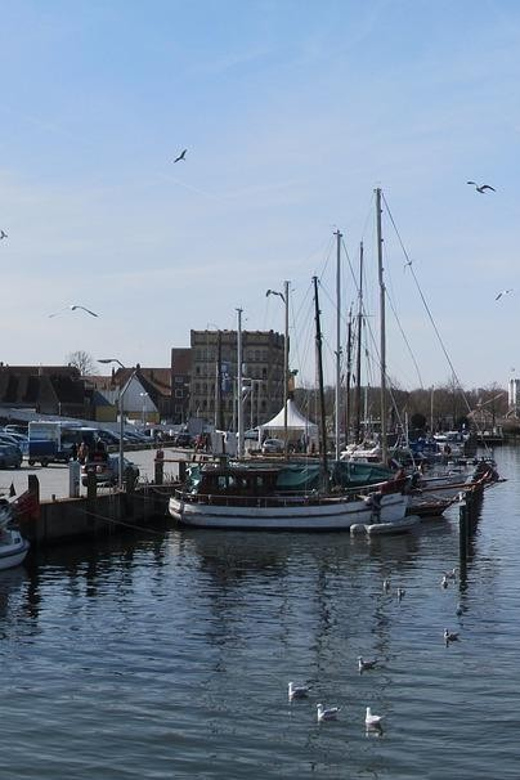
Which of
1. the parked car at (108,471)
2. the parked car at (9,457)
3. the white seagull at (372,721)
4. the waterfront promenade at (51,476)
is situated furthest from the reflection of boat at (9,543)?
the parked car at (9,457)

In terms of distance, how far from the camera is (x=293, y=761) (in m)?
18.2

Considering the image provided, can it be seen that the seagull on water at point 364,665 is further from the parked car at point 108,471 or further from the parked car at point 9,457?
the parked car at point 9,457

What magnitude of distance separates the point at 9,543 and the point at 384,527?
17.8m

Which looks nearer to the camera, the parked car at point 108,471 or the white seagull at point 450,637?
the white seagull at point 450,637

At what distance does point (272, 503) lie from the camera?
4994 centimetres

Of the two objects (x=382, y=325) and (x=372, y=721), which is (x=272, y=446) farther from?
(x=372, y=721)

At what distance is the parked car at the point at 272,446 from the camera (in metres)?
81.2

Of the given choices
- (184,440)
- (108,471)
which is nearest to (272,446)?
(184,440)

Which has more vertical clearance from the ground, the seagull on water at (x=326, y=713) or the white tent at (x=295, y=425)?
the white tent at (x=295, y=425)

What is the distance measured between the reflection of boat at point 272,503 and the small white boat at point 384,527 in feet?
1.38

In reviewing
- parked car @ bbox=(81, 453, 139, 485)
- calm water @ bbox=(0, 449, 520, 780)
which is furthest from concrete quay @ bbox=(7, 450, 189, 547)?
calm water @ bbox=(0, 449, 520, 780)

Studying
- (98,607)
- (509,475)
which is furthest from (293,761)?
(509,475)

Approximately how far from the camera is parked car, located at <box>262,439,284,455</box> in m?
81.2

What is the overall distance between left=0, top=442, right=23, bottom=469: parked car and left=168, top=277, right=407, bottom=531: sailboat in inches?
651
